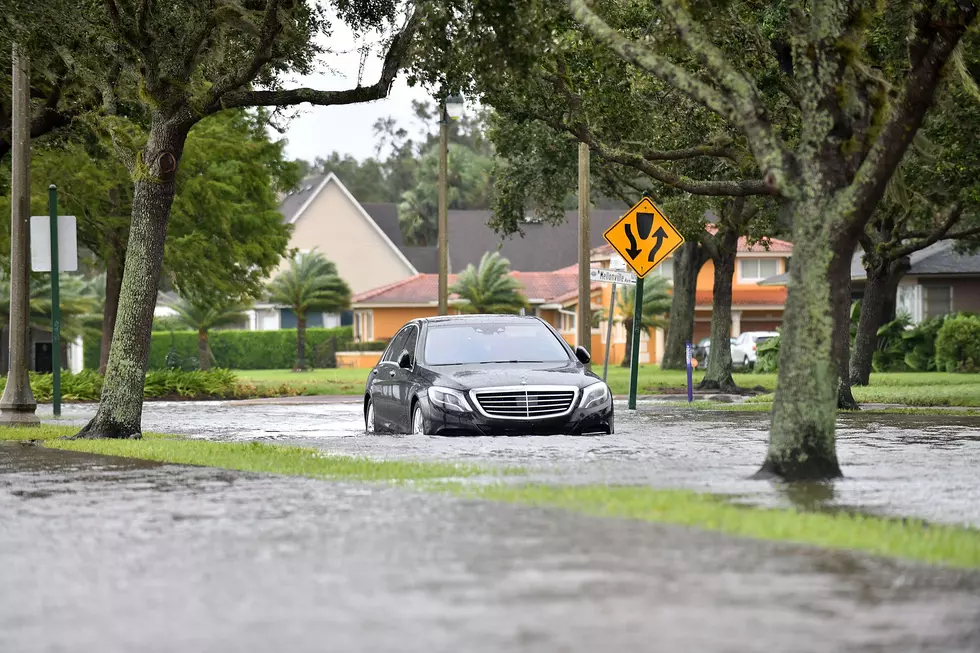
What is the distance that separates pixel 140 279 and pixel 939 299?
42.9 metres

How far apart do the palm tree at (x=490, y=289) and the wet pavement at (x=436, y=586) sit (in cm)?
6296

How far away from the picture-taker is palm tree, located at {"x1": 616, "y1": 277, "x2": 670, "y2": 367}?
70.1m

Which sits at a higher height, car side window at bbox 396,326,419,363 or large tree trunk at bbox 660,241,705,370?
large tree trunk at bbox 660,241,705,370

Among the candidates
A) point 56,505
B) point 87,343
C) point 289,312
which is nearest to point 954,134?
point 56,505

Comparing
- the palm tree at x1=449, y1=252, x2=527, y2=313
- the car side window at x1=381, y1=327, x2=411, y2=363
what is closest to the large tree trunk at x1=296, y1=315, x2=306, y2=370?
the palm tree at x1=449, y1=252, x2=527, y2=313

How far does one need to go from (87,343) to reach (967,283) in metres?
35.9

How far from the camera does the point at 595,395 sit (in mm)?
18188

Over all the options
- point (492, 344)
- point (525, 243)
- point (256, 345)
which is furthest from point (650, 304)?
point (492, 344)

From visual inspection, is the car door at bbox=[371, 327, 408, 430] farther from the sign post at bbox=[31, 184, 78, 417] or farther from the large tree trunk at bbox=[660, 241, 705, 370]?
the large tree trunk at bbox=[660, 241, 705, 370]

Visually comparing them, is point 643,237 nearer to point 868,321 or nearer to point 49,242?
point 49,242

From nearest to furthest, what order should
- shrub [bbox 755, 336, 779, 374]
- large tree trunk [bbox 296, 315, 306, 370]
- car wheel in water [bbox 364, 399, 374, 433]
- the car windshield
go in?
the car windshield, car wheel in water [bbox 364, 399, 374, 433], shrub [bbox 755, 336, 779, 374], large tree trunk [bbox 296, 315, 306, 370]

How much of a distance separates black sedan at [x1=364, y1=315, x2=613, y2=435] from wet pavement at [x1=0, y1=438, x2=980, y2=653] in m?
6.42

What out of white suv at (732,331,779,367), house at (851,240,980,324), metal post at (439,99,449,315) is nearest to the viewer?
metal post at (439,99,449,315)

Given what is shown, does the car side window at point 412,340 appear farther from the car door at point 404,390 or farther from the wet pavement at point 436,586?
the wet pavement at point 436,586
